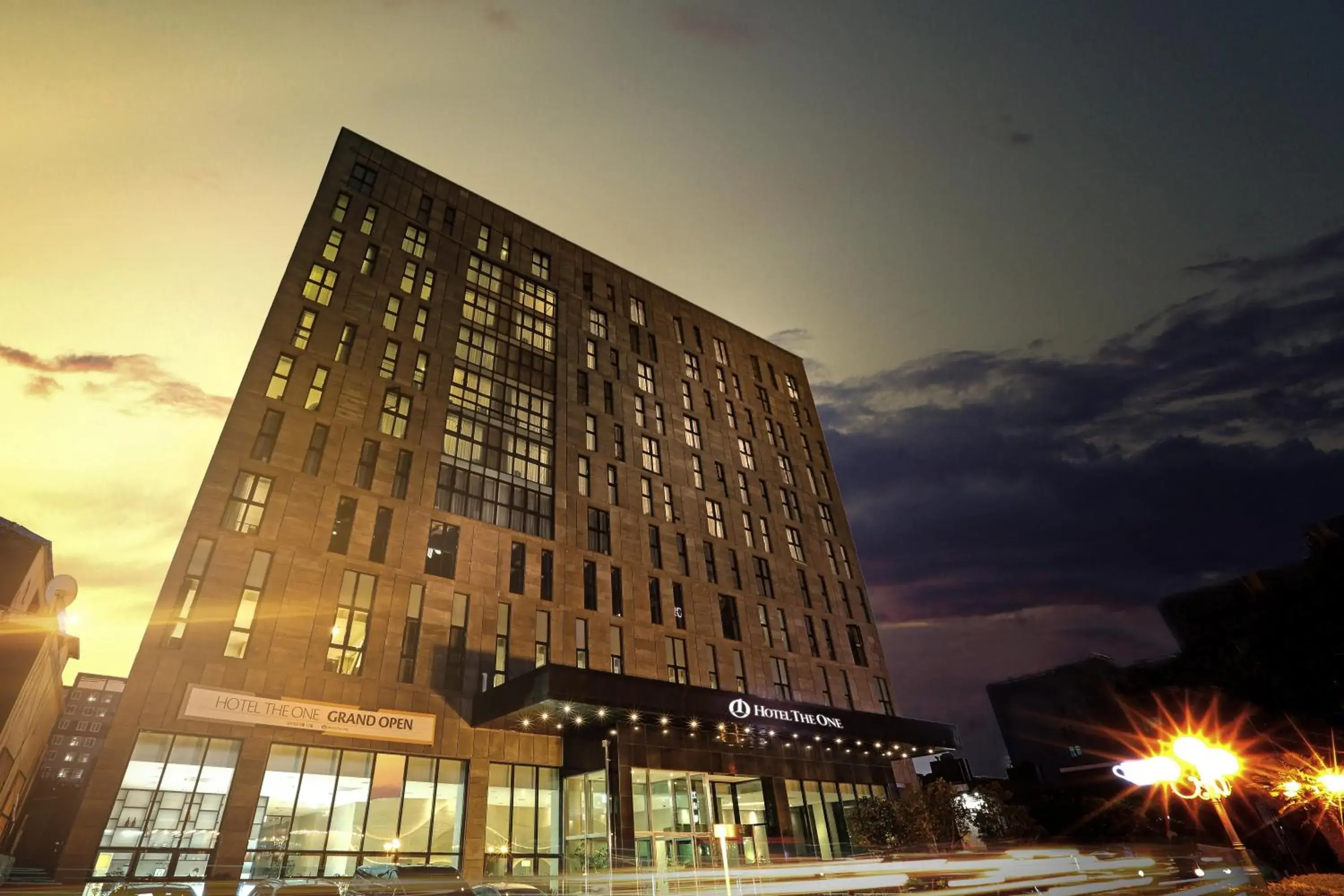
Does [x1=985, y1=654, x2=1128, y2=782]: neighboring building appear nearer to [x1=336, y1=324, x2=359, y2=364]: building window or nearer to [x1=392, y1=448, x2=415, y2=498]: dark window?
[x1=392, y1=448, x2=415, y2=498]: dark window

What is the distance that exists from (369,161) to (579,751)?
44828 millimetres

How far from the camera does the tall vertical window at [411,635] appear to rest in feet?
106

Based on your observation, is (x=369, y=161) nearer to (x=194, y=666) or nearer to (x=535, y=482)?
(x=535, y=482)

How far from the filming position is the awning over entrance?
29.8 meters

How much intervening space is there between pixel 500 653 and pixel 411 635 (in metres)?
4.86

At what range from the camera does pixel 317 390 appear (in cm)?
3756

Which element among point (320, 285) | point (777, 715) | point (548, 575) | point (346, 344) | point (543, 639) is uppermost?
point (320, 285)

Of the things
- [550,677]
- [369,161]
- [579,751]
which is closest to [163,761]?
[550,677]

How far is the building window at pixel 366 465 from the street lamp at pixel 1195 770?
115ft

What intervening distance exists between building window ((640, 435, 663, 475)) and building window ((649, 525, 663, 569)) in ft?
17.2

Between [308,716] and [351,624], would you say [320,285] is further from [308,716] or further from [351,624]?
[308,716]

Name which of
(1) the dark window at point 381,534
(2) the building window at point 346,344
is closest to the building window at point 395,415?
(2) the building window at point 346,344

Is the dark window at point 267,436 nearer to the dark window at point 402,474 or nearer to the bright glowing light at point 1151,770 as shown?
the dark window at point 402,474

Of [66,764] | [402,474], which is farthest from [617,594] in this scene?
[66,764]
